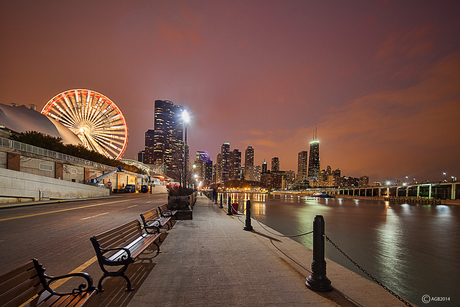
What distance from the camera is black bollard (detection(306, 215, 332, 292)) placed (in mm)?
4266

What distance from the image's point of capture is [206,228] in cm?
1025

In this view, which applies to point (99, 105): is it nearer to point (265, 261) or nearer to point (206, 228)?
point (206, 228)

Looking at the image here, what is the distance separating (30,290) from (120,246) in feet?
8.98

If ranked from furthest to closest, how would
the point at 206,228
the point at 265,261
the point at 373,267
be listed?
the point at 206,228, the point at 373,267, the point at 265,261

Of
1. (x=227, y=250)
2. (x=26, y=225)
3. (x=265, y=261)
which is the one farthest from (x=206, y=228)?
(x=26, y=225)

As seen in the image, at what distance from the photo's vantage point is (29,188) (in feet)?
79.0

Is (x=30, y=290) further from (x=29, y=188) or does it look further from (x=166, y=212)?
(x=29, y=188)

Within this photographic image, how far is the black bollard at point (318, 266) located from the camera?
4.27m

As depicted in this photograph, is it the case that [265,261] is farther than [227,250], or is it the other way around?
[227,250]

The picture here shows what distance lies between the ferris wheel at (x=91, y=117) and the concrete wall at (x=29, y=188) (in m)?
26.2

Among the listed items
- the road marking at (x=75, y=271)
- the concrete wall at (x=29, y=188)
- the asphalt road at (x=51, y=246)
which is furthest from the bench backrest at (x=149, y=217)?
the concrete wall at (x=29, y=188)

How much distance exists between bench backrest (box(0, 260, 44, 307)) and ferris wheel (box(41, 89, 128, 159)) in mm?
58375

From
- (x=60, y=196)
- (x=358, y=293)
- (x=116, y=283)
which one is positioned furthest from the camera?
(x=60, y=196)

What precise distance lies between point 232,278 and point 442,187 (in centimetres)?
12381
